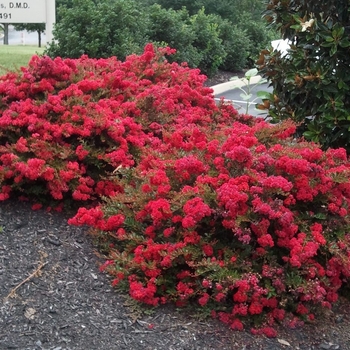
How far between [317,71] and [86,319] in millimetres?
2599

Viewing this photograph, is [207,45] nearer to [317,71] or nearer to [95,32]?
[95,32]

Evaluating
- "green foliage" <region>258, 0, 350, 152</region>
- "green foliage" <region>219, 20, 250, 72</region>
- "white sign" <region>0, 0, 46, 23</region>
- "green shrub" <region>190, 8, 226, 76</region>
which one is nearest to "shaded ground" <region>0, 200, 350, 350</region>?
"green foliage" <region>258, 0, 350, 152</region>

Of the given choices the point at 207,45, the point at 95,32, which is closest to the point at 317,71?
the point at 95,32

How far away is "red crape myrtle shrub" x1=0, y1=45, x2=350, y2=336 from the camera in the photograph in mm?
3232

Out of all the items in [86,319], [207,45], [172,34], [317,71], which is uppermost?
[317,71]

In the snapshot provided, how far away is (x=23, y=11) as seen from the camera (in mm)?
10578

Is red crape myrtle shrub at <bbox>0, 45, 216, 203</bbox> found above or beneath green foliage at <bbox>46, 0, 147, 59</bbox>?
beneath

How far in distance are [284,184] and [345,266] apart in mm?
590

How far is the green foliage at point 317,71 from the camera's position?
14.4ft

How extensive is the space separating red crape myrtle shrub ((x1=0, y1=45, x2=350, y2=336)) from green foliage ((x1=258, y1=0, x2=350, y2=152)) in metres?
0.43

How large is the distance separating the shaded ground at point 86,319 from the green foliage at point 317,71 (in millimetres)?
1520

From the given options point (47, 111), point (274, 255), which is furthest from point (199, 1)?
point (274, 255)

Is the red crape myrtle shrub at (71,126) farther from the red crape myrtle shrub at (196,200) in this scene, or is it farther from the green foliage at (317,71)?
the green foliage at (317,71)

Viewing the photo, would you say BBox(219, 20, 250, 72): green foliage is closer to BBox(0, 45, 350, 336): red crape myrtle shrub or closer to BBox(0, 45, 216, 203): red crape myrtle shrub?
BBox(0, 45, 216, 203): red crape myrtle shrub
